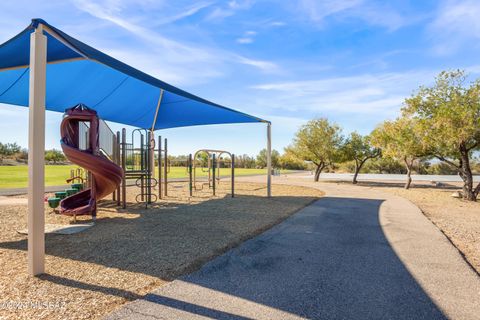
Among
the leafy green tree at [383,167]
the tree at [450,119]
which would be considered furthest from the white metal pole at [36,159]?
the leafy green tree at [383,167]

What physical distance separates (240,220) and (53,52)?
16.9ft

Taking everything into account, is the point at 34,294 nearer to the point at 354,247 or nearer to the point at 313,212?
the point at 354,247

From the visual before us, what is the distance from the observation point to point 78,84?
8.84 metres

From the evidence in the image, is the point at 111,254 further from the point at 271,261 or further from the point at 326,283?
the point at 326,283

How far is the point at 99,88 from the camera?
9.34 meters

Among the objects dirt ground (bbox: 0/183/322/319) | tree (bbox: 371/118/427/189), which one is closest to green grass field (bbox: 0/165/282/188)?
dirt ground (bbox: 0/183/322/319)

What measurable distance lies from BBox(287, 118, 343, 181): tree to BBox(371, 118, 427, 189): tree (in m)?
3.49

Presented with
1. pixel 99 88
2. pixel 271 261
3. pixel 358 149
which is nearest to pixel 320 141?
pixel 358 149

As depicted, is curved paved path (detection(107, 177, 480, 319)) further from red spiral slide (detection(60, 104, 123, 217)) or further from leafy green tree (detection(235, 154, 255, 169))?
leafy green tree (detection(235, 154, 255, 169))

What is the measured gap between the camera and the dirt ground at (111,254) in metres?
2.67

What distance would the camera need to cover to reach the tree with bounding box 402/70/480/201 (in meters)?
9.72

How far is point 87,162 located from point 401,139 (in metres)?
12.1

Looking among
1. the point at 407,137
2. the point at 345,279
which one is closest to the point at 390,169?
the point at 407,137

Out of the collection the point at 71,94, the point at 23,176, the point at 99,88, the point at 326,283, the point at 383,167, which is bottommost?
the point at 326,283
